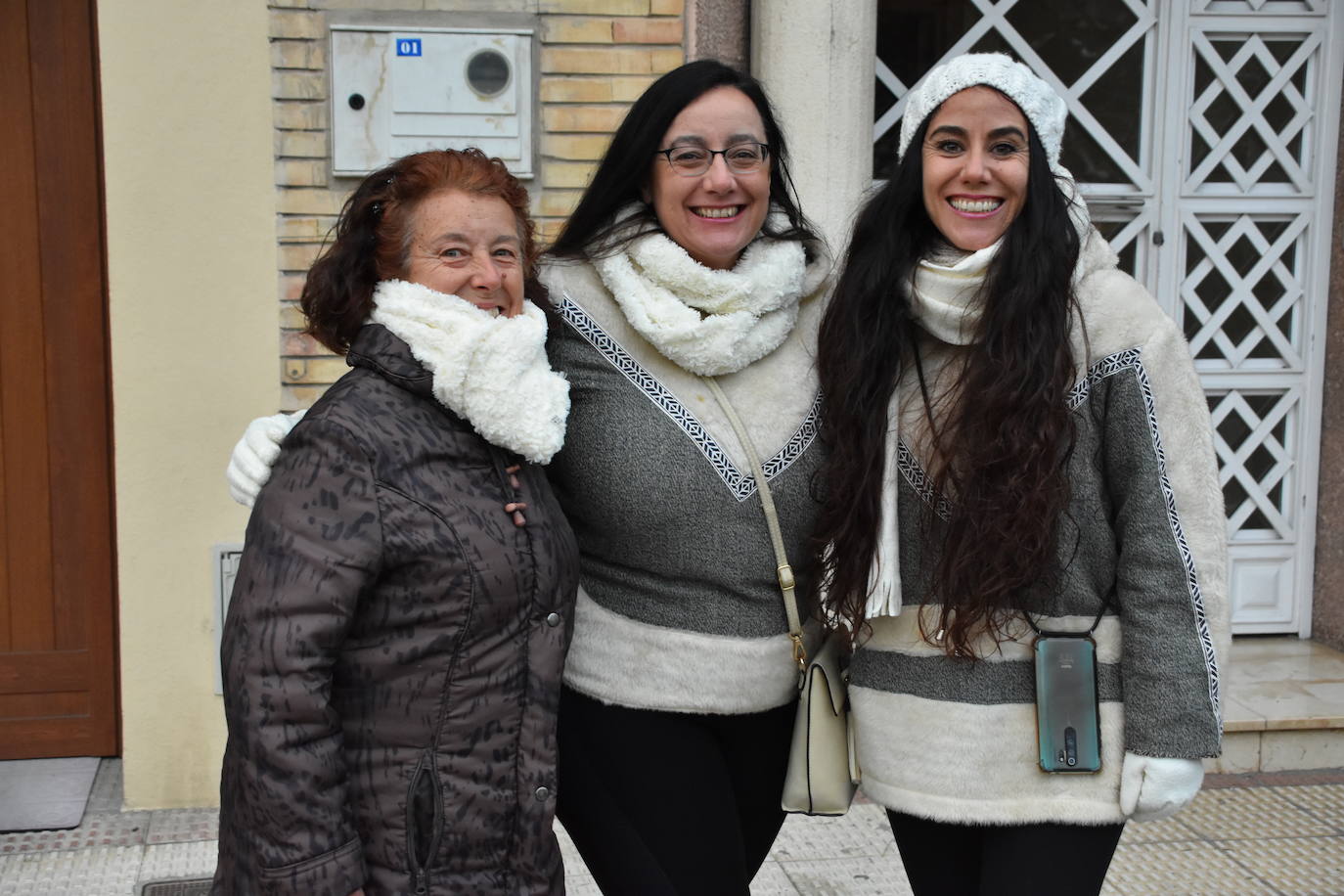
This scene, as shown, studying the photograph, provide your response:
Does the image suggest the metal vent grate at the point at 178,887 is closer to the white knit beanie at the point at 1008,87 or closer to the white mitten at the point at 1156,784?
the white mitten at the point at 1156,784

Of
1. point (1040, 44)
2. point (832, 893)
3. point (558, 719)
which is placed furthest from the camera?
point (1040, 44)

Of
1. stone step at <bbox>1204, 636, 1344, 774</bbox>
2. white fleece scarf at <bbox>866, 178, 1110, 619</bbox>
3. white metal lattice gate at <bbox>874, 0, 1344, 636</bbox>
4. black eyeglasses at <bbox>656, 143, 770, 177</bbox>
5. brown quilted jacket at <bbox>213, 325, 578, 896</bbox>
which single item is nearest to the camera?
brown quilted jacket at <bbox>213, 325, 578, 896</bbox>

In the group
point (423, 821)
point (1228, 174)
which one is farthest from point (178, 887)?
point (1228, 174)

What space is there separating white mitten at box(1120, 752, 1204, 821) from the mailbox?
284 centimetres

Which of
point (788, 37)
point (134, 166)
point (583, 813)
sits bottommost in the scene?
point (583, 813)

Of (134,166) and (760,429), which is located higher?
(134,166)

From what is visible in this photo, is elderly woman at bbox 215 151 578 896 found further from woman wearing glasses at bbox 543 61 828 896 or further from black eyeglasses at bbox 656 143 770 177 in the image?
black eyeglasses at bbox 656 143 770 177

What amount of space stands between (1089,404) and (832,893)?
2.26 meters

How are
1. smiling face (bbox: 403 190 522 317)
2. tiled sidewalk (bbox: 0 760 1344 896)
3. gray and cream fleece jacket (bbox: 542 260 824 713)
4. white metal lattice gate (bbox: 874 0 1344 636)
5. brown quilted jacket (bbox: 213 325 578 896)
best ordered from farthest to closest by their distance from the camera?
white metal lattice gate (bbox: 874 0 1344 636)
tiled sidewalk (bbox: 0 760 1344 896)
gray and cream fleece jacket (bbox: 542 260 824 713)
smiling face (bbox: 403 190 522 317)
brown quilted jacket (bbox: 213 325 578 896)

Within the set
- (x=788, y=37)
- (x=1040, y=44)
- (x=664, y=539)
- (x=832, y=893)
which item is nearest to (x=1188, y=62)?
(x=1040, y=44)

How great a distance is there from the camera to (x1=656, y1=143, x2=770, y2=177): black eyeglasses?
2375 millimetres

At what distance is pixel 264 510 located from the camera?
71.2 inches

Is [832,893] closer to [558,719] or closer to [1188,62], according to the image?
[558,719]

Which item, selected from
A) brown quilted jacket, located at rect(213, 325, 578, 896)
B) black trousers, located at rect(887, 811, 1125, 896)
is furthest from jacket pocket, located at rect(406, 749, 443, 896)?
black trousers, located at rect(887, 811, 1125, 896)
